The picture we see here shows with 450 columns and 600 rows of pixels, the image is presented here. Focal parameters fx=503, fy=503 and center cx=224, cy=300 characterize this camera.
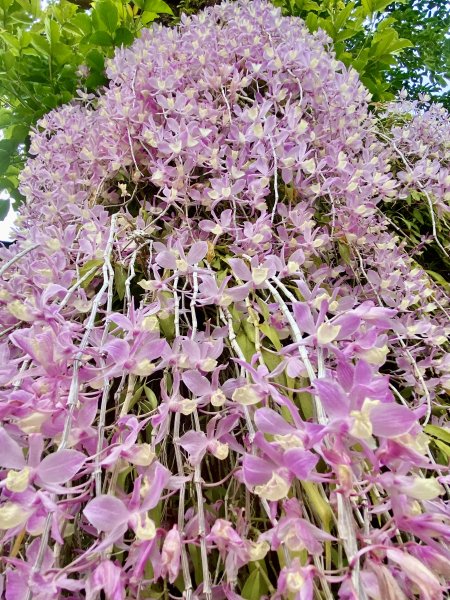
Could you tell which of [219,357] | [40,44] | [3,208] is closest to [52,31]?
[40,44]

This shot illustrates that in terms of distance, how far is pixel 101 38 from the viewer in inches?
43.9

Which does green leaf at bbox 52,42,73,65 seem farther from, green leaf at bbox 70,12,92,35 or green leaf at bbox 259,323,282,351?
green leaf at bbox 259,323,282,351

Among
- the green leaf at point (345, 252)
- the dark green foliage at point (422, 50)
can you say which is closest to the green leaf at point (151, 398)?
the green leaf at point (345, 252)

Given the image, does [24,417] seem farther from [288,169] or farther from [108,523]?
[288,169]

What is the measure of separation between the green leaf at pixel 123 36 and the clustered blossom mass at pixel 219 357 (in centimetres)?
11

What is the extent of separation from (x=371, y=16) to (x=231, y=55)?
24.3 inches

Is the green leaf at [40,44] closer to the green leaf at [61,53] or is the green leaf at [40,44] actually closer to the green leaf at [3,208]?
the green leaf at [61,53]

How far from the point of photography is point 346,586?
296mm

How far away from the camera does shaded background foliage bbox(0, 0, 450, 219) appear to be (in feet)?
3.73

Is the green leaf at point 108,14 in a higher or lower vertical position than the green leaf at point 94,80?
higher

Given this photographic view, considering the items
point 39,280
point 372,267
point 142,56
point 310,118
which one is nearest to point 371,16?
point 310,118

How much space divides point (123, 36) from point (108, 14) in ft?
0.17

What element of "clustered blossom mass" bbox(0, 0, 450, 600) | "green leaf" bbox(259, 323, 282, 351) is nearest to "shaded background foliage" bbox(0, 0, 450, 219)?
"clustered blossom mass" bbox(0, 0, 450, 600)

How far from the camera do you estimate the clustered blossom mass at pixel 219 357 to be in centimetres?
32
